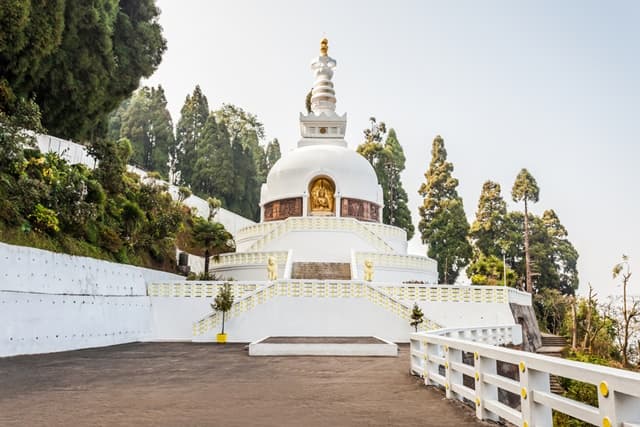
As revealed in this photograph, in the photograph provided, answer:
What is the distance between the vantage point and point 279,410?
5922mm

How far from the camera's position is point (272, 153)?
59250mm

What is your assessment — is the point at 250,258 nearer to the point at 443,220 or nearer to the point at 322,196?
the point at 322,196

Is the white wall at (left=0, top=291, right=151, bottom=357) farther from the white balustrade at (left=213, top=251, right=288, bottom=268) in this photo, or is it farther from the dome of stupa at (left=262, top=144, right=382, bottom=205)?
the dome of stupa at (left=262, top=144, right=382, bottom=205)

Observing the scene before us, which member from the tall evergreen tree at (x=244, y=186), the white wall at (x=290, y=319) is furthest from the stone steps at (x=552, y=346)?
the tall evergreen tree at (x=244, y=186)

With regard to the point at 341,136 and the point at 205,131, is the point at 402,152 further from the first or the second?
the point at 205,131

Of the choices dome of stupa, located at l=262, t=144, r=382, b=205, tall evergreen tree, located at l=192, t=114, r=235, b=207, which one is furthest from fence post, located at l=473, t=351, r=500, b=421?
tall evergreen tree, located at l=192, t=114, r=235, b=207

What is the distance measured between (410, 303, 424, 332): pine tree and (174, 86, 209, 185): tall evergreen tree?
3656 centimetres

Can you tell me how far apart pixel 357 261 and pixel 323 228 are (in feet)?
12.7

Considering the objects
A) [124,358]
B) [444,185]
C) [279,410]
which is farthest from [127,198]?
[444,185]

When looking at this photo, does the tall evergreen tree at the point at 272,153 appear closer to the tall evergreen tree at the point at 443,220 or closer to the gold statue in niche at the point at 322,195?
the tall evergreen tree at the point at 443,220

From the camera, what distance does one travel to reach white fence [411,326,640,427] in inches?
126

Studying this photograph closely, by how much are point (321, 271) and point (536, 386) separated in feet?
56.4

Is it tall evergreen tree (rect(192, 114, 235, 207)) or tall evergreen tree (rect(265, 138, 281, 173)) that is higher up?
tall evergreen tree (rect(265, 138, 281, 173))

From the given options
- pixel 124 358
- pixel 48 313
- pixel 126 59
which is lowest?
pixel 124 358
